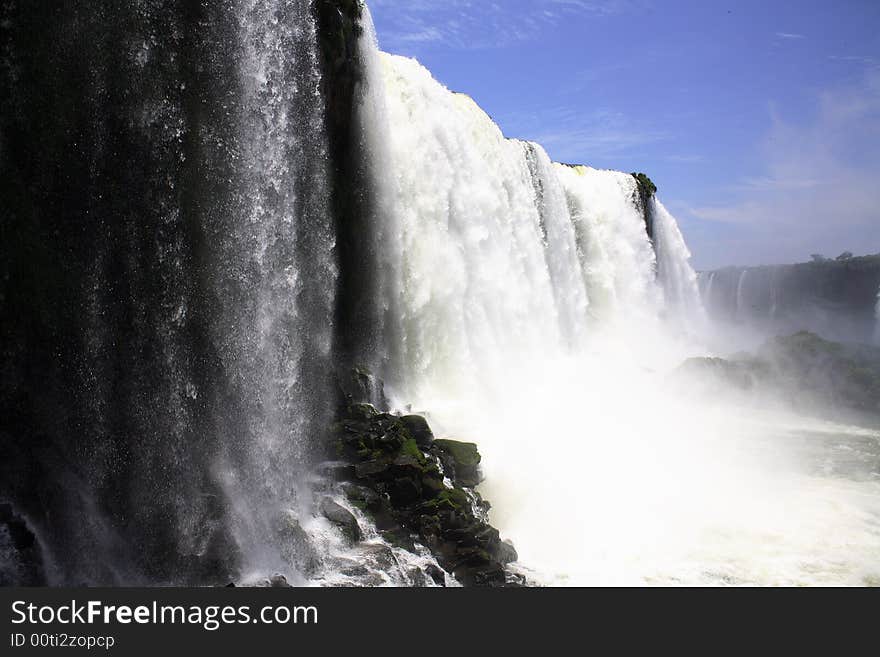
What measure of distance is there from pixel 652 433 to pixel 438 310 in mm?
6337

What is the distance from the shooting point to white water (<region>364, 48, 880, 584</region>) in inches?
439

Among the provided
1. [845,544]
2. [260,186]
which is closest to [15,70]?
[260,186]

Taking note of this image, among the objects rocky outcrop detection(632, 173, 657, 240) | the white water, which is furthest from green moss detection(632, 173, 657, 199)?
the white water

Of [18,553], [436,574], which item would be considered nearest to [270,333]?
[436,574]

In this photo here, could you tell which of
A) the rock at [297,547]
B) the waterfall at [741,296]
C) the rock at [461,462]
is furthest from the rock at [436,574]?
the waterfall at [741,296]

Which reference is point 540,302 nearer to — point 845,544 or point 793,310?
point 845,544

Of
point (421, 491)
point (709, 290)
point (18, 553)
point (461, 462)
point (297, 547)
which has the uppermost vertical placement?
point (709, 290)

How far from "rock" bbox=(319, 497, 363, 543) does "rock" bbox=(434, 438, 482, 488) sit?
2136mm

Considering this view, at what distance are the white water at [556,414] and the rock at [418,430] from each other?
5.25 feet

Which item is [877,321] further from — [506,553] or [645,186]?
[506,553]

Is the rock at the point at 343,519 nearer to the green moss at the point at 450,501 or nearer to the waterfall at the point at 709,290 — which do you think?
the green moss at the point at 450,501

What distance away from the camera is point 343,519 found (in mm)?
9516

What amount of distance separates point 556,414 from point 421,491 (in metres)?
6.91

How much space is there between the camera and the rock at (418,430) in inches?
446
